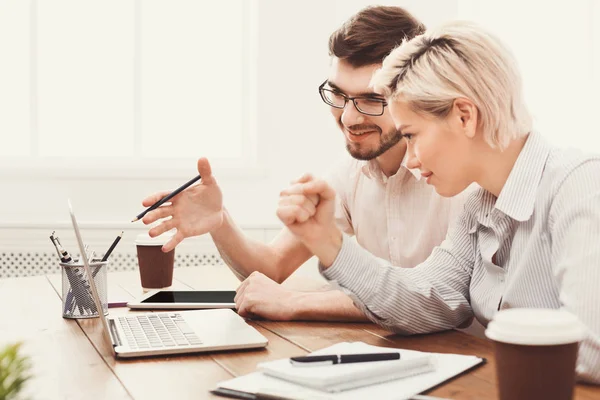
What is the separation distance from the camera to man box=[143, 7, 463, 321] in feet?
6.35

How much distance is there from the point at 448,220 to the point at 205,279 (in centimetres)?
72

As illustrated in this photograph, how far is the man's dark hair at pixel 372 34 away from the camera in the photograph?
202cm

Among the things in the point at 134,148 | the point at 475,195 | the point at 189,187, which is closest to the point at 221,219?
the point at 189,187

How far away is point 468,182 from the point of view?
149 centimetres

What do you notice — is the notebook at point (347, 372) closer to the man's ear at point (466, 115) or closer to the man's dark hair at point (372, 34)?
the man's ear at point (466, 115)

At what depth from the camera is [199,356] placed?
4.18 ft

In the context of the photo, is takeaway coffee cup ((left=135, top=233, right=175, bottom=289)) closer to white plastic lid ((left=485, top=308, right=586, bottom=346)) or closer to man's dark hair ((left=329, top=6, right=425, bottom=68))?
man's dark hair ((left=329, top=6, right=425, bottom=68))

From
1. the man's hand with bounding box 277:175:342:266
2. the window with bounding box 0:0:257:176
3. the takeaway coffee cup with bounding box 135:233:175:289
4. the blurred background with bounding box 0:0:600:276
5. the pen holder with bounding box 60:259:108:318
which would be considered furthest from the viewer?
the window with bounding box 0:0:257:176

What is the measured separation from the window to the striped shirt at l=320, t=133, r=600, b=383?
248 centimetres

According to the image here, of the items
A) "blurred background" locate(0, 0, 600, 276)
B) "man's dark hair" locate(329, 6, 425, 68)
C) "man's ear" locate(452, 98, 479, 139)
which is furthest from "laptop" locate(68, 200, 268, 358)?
"blurred background" locate(0, 0, 600, 276)

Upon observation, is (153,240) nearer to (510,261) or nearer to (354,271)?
(354,271)

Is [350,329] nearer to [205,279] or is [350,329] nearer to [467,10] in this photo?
[205,279]

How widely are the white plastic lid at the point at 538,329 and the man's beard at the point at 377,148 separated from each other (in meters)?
1.21

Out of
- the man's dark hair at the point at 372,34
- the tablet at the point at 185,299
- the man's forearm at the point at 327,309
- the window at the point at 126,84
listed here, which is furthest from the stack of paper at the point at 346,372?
the window at the point at 126,84
